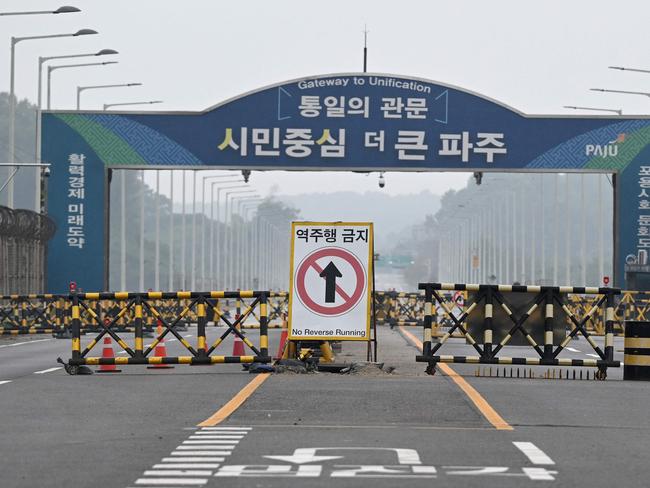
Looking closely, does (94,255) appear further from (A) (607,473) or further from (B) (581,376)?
(A) (607,473)

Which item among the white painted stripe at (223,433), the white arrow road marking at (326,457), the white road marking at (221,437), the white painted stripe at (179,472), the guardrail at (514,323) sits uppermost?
the guardrail at (514,323)

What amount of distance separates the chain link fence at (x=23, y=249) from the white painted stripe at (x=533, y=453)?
34590mm

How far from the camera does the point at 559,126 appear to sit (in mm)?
46188

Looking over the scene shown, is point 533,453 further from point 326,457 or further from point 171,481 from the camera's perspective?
point 171,481

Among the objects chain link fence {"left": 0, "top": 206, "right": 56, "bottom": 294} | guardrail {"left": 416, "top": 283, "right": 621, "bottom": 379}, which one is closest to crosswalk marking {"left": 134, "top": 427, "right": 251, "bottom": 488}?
guardrail {"left": 416, "top": 283, "right": 621, "bottom": 379}

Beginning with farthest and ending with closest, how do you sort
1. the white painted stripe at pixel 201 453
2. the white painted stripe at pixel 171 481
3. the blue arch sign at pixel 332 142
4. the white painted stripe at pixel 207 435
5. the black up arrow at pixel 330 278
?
the blue arch sign at pixel 332 142 → the black up arrow at pixel 330 278 → the white painted stripe at pixel 207 435 → the white painted stripe at pixel 201 453 → the white painted stripe at pixel 171 481

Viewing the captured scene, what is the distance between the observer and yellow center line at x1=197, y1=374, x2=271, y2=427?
548 inches

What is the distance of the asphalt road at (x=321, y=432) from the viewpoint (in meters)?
10.3

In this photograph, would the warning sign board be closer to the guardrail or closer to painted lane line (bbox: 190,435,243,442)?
the guardrail

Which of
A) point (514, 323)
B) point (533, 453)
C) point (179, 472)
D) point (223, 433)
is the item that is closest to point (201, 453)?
point (179, 472)

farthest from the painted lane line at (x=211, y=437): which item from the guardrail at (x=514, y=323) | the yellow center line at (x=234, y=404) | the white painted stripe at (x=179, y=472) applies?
the guardrail at (x=514, y=323)

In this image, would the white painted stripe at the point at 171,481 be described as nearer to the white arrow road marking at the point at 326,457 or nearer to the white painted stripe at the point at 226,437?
the white arrow road marking at the point at 326,457

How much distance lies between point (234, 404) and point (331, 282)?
6.01 m

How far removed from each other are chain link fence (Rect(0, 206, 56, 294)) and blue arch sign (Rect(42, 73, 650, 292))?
0.71m
